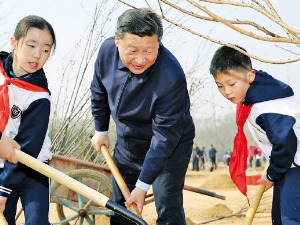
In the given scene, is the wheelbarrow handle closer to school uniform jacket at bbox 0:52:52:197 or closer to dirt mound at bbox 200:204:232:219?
school uniform jacket at bbox 0:52:52:197

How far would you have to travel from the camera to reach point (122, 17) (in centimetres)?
296

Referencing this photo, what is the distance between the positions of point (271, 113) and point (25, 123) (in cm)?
126

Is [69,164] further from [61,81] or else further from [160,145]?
[160,145]

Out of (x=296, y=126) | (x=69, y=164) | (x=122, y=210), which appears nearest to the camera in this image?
(x=122, y=210)

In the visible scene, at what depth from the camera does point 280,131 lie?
2.90 metres

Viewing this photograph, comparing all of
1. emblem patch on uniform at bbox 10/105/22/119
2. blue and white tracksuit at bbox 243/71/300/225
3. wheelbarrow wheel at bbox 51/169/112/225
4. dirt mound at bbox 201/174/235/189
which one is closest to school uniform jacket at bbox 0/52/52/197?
emblem patch on uniform at bbox 10/105/22/119

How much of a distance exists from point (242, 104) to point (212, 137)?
7683cm

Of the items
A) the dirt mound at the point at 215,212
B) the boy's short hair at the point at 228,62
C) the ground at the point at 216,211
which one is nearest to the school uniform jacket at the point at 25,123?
the boy's short hair at the point at 228,62

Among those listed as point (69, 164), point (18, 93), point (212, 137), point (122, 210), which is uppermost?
point (18, 93)

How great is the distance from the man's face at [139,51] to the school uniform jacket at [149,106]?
0.14 metres

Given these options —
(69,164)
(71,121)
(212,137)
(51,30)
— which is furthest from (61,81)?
(212,137)

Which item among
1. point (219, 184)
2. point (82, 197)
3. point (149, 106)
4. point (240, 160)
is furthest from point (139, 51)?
point (219, 184)

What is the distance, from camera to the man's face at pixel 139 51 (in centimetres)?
282

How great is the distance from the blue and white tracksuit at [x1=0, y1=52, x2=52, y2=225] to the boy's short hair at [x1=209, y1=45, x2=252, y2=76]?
90 centimetres
